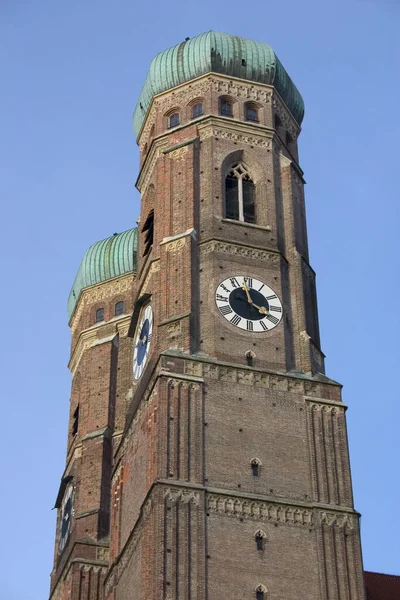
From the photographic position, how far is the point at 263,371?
43.0 meters

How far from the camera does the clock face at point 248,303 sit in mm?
44156

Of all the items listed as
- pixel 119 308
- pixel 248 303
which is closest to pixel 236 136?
pixel 248 303

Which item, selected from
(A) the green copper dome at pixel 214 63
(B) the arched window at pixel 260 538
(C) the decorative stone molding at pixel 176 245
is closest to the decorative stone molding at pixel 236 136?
(A) the green copper dome at pixel 214 63

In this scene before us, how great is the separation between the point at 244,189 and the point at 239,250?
10.9ft

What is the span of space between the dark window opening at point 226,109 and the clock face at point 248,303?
24.4 feet

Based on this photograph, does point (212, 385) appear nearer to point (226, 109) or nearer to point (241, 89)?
point (226, 109)

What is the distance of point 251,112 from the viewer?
50.6 m

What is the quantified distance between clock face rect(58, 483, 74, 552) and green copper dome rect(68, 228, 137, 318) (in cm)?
862

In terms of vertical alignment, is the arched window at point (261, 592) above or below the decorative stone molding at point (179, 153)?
below

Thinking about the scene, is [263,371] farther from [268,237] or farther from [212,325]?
[268,237]

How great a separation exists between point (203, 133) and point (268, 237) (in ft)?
15.6

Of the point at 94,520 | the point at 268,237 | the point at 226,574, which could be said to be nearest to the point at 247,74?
the point at 268,237

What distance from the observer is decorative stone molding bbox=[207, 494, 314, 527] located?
3988 cm

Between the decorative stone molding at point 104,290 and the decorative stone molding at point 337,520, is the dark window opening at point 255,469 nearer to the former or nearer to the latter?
the decorative stone molding at point 337,520
